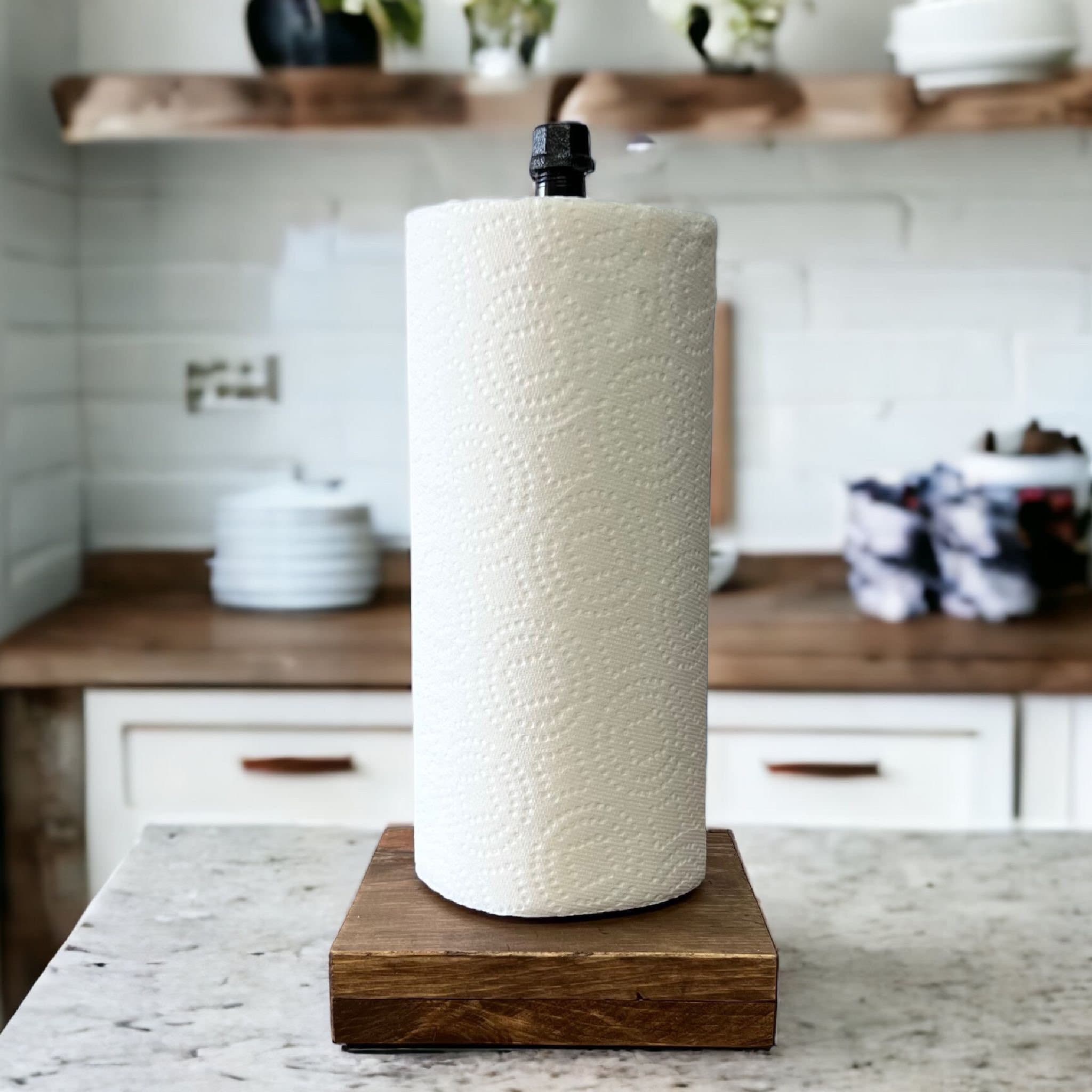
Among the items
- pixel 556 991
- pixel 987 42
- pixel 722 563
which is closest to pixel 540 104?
pixel 987 42

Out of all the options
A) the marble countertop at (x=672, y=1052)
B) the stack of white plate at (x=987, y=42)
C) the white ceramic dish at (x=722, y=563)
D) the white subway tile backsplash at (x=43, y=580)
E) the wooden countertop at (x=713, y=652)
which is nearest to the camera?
the marble countertop at (x=672, y=1052)

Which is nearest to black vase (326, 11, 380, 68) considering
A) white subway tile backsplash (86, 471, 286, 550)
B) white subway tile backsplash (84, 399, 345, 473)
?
white subway tile backsplash (84, 399, 345, 473)

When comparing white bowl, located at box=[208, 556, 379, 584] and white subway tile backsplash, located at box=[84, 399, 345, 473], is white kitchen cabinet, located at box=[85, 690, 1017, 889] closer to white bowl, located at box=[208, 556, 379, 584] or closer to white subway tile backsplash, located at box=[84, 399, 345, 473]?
white bowl, located at box=[208, 556, 379, 584]

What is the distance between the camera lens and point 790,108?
1823 mm

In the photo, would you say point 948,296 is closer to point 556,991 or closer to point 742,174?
point 742,174

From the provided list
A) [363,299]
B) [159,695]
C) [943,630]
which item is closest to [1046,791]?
[943,630]

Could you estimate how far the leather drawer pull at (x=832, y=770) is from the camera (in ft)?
5.43

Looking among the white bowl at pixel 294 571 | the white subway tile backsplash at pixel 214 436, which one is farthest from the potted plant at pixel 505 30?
the white bowl at pixel 294 571

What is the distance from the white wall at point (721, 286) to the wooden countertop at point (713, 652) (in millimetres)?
347

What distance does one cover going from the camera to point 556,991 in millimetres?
552

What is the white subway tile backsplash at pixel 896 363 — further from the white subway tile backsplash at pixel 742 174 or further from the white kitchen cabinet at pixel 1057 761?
the white kitchen cabinet at pixel 1057 761

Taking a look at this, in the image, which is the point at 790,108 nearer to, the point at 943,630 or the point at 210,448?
the point at 943,630

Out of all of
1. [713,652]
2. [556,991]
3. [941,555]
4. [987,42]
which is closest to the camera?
[556,991]

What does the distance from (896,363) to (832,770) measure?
79 centimetres
